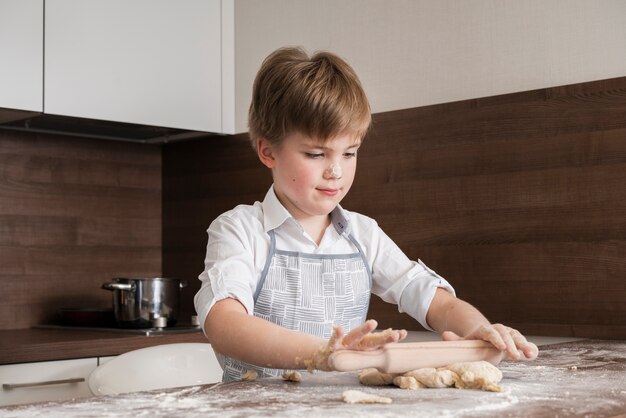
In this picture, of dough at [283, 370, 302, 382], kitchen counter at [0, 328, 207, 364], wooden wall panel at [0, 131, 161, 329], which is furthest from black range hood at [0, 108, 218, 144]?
dough at [283, 370, 302, 382]

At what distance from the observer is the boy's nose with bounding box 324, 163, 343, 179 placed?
1.17 metres

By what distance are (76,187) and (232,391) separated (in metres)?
1.65

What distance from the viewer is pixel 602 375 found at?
3.46 ft

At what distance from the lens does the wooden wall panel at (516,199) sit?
1661mm

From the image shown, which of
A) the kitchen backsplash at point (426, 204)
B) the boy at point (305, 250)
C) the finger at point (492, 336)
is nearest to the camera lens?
the finger at point (492, 336)

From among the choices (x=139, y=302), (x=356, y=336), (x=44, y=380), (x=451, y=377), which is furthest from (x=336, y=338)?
(x=139, y=302)

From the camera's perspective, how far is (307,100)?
1.18m

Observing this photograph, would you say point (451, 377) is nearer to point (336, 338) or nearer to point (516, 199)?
point (336, 338)

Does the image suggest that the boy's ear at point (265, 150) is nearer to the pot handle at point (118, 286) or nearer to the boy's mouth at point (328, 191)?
the boy's mouth at point (328, 191)

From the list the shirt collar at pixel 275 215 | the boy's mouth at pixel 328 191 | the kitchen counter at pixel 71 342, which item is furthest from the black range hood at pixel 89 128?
the boy's mouth at pixel 328 191

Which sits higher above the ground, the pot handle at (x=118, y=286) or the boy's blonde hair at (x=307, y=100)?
the boy's blonde hair at (x=307, y=100)

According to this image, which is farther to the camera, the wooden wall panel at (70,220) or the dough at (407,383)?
the wooden wall panel at (70,220)

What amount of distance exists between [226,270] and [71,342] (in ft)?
2.78

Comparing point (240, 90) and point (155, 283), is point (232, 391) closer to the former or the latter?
point (155, 283)
